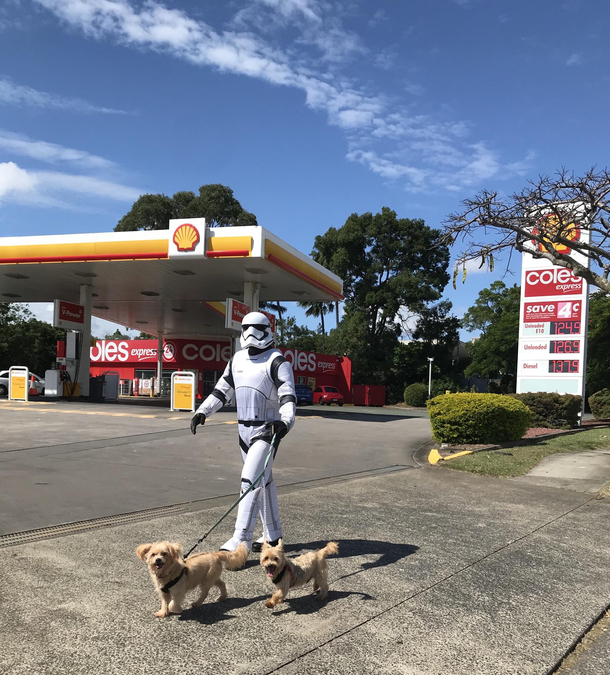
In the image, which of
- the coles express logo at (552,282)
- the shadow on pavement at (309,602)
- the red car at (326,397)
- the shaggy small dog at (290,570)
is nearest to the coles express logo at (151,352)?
the red car at (326,397)

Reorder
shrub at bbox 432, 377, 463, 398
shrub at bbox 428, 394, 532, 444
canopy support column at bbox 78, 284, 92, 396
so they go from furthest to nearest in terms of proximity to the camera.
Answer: shrub at bbox 432, 377, 463, 398
canopy support column at bbox 78, 284, 92, 396
shrub at bbox 428, 394, 532, 444

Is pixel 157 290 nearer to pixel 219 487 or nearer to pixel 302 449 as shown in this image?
pixel 302 449

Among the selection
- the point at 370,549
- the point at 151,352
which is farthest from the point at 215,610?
the point at 151,352

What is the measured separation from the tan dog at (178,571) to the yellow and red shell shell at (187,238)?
16.9 m

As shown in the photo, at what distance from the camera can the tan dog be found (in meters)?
3.52

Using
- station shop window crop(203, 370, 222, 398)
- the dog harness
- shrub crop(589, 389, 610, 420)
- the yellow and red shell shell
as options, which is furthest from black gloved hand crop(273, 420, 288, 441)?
station shop window crop(203, 370, 222, 398)

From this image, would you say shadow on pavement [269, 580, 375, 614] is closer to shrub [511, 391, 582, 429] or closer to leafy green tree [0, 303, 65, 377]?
shrub [511, 391, 582, 429]

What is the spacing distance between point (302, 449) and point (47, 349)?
151 feet

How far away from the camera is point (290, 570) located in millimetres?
3834

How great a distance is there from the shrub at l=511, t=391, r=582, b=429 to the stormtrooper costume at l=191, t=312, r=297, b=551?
607 inches

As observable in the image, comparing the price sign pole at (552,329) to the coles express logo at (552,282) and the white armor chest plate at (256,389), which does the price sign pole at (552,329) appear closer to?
the coles express logo at (552,282)

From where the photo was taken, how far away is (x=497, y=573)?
4.77 meters

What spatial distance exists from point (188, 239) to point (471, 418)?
1148cm

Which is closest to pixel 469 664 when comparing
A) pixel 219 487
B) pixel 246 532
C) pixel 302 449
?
pixel 246 532
